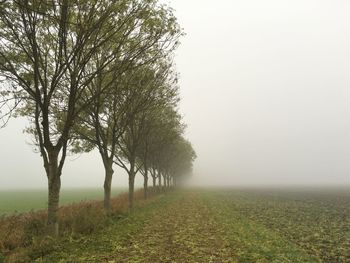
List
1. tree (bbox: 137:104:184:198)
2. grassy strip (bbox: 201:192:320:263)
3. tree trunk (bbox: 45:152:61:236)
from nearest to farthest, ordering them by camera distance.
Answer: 1. grassy strip (bbox: 201:192:320:263)
2. tree trunk (bbox: 45:152:61:236)
3. tree (bbox: 137:104:184:198)

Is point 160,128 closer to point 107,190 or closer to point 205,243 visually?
point 107,190

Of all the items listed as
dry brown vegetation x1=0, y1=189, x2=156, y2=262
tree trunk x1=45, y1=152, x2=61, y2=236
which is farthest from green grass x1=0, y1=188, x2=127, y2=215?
tree trunk x1=45, y1=152, x2=61, y2=236

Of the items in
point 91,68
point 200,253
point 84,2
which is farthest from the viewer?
point 91,68

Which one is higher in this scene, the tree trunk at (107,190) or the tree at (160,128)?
the tree at (160,128)

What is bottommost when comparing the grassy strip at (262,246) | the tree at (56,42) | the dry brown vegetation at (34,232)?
the grassy strip at (262,246)

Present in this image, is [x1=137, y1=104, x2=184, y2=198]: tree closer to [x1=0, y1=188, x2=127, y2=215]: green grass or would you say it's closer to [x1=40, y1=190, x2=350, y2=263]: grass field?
[x1=0, y1=188, x2=127, y2=215]: green grass

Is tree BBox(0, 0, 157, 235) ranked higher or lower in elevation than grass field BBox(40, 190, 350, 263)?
higher

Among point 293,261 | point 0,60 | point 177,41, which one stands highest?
point 177,41

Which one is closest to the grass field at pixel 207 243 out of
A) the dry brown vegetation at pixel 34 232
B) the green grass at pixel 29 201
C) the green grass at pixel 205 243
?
the green grass at pixel 205 243

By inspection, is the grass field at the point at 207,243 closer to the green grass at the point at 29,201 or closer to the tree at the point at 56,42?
the tree at the point at 56,42

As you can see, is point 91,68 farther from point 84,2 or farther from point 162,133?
point 162,133

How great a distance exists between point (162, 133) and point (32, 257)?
3586 cm

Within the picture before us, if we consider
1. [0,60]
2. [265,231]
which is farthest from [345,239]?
[0,60]

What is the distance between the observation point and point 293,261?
1348cm
